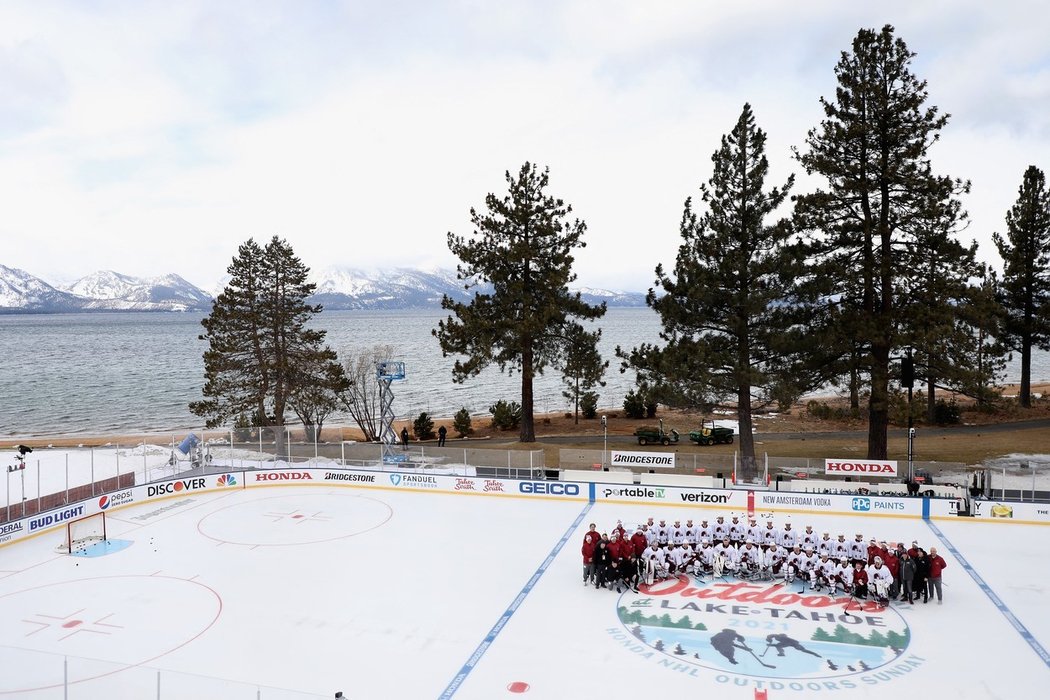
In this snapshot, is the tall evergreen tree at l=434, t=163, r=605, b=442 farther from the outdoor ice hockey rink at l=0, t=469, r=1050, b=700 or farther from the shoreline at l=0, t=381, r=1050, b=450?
the outdoor ice hockey rink at l=0, t=469, r=1050, b=700

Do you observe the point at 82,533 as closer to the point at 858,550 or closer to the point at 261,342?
the point at 261,342

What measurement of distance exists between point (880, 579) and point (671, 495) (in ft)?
37.6

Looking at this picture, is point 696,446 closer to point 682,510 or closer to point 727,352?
point 727,352

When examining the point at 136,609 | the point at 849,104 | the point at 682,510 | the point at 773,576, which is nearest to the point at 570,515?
the point at 682,510

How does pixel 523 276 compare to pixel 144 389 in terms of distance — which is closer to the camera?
pixel 523 276

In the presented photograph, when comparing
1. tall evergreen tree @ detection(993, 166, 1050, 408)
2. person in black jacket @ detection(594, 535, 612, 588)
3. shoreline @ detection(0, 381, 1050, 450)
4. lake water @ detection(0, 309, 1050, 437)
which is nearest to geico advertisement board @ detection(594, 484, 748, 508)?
person in black jacket @ detection(594, 535, 612, 588)

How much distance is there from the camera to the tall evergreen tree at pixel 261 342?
42.1m

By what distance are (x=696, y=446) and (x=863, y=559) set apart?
2364 cm

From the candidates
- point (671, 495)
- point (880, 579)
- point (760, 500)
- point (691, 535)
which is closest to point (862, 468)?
point (760, 500)

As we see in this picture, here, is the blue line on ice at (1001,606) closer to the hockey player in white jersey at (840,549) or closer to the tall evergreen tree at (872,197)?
the hockey player in white jersey at (840,549)

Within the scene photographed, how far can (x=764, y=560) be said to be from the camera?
19422mm

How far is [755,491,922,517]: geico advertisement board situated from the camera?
26578 millimetres

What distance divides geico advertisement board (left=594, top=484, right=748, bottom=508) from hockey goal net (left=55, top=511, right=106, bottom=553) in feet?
56.5

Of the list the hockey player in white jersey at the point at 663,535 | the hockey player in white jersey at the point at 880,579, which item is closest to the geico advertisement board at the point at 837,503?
the hockey player in white jersey at the point at 663,535
